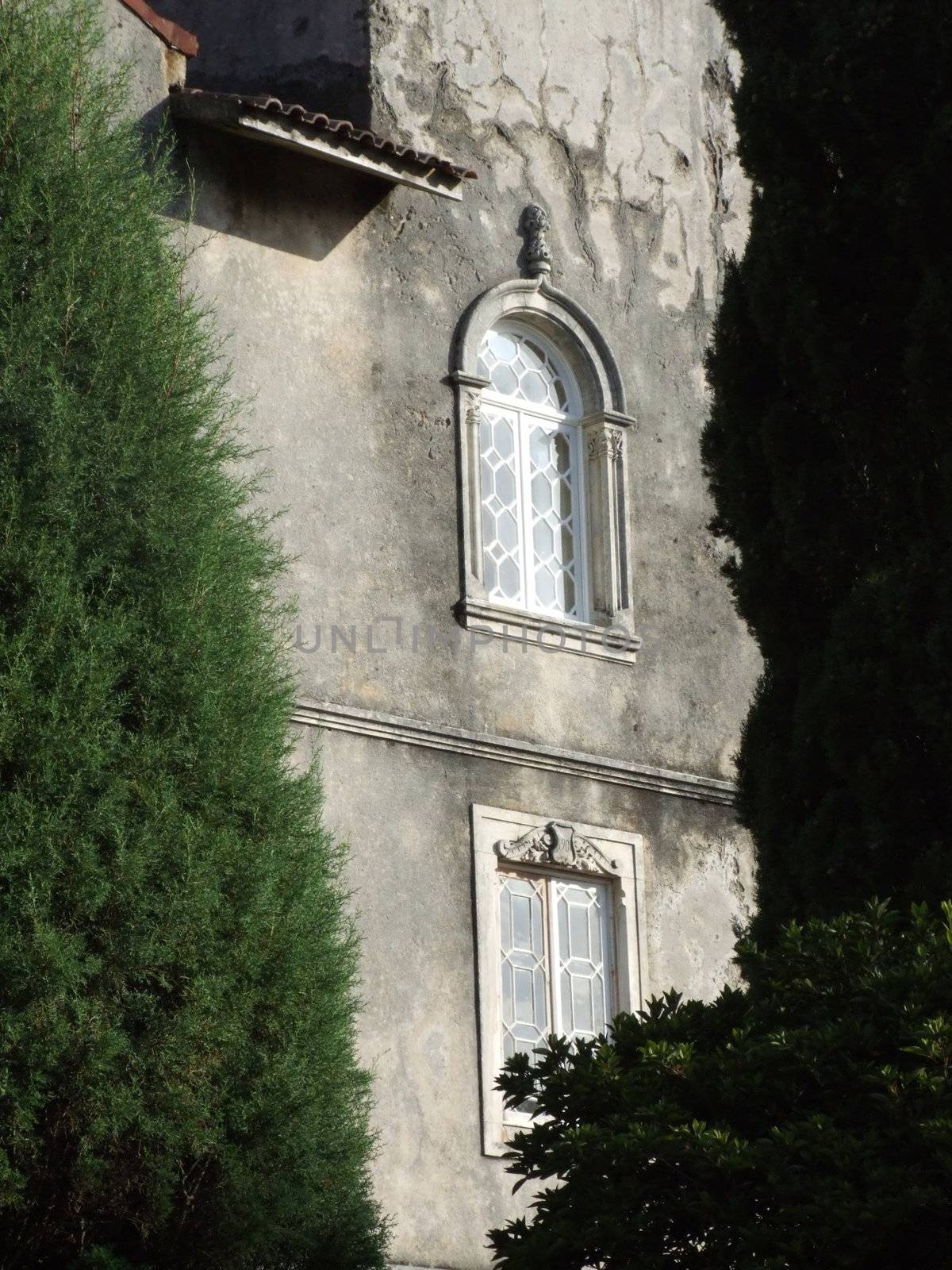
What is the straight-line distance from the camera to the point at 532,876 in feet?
43.5

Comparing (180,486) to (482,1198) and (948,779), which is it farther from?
(482,1198)

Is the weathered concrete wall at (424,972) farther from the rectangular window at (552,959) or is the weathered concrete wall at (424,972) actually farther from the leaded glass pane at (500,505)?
the leaded glass pane at (500,505)

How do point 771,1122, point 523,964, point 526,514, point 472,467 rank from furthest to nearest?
point 526,514
point 472,467
point 523,964
point 771,1122

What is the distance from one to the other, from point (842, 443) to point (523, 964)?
4310 mm

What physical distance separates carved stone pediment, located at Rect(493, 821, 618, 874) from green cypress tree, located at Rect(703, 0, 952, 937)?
10.4 ft

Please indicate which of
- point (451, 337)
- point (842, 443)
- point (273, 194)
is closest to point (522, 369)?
point (451, 337)

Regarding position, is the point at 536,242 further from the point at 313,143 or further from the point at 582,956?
the point at 582,956

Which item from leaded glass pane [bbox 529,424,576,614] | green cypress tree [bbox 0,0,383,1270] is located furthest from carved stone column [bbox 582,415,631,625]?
green cypress tree [bbox 0,0,383,1270]

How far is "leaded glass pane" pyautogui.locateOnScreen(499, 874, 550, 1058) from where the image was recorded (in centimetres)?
1284

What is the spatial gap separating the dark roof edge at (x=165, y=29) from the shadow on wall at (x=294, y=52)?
4.31 feet

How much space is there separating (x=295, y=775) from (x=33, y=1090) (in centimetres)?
362

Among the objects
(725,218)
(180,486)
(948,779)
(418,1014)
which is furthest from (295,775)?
(725,218)

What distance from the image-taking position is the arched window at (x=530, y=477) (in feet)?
45.3

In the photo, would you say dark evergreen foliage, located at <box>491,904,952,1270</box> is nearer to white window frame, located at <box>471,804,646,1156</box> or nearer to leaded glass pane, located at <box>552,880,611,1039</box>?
white window frame, located at <box>471,804,646,1156</box>
